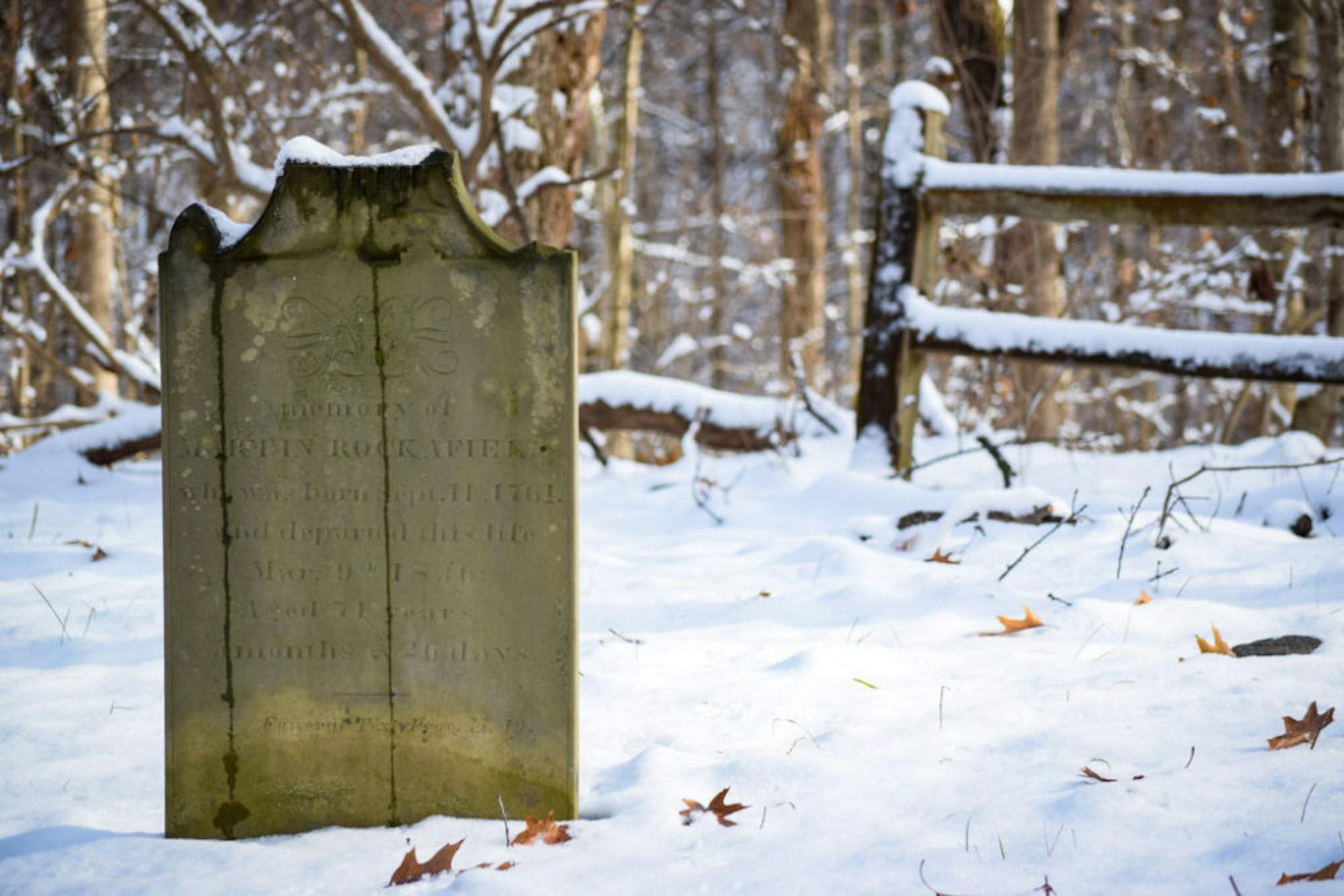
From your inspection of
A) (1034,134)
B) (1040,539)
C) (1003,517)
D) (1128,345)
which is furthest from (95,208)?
(1040,539)

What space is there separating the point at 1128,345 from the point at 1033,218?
0.68 m

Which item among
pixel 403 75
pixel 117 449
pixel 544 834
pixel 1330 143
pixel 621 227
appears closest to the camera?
pixel 544 834

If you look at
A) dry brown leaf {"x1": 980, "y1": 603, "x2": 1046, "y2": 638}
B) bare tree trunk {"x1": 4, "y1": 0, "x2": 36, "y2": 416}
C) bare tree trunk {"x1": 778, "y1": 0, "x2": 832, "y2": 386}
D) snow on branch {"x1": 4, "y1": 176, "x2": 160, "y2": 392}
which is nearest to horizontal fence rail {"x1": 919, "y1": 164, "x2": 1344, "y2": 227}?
dry brown leaf {"x1": 980, "y1": 603, "x2": 1046, "y2": 638}

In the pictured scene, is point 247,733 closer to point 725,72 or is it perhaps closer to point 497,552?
point 497,552

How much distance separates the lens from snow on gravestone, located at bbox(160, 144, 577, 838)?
7.12 ft

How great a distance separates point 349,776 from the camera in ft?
7.16

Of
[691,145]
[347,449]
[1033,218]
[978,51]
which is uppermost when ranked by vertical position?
[691,145]

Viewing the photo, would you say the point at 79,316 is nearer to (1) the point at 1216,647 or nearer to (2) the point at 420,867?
(2) the point at 420,867

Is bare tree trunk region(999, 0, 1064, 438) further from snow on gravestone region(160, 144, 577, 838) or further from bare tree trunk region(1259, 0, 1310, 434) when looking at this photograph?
snow on gravestone region(160, 144, 577, 838)

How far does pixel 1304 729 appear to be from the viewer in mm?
2146

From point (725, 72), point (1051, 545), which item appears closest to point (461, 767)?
point (1051, 545)

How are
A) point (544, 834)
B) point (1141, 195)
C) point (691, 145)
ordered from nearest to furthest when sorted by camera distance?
point (544, 834) → point (1141, 195) → point (691, 145)

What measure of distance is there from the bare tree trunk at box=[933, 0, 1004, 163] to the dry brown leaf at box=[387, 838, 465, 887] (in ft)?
23.1

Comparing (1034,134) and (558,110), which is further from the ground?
(1034,134)
